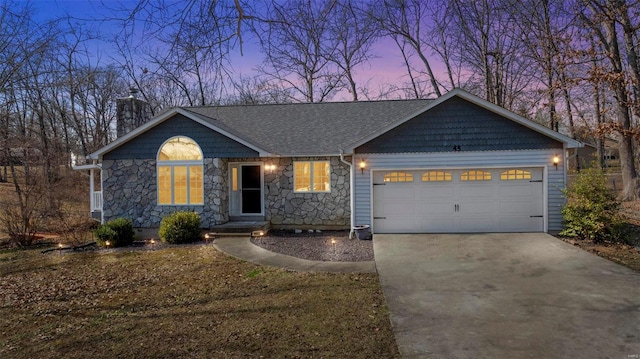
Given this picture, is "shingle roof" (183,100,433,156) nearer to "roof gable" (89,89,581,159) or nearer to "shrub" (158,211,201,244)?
"roof gable" (89,89,581,159)

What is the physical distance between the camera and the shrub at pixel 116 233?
10945 mm

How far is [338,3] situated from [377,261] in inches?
220

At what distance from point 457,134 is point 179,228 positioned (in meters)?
8.52

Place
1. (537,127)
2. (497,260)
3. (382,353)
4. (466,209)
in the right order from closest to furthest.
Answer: (382,353) → (497,260) → (537,127) → (466,209)

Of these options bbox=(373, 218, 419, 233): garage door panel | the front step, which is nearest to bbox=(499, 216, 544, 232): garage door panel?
bbox=(373, 218, 419, 233): garage door panel

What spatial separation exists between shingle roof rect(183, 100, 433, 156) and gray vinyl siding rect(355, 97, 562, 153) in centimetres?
107

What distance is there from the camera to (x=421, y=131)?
432 inches

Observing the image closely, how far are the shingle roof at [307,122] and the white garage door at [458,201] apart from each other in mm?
2018

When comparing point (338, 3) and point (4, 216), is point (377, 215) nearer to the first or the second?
point (338, 3)

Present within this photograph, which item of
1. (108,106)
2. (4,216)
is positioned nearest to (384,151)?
(4,216)

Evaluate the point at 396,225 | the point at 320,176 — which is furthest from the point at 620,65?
the point at 320,176

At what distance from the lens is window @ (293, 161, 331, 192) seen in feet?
40.5

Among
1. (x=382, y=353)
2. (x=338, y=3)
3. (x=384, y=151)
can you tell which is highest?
(x=338, y=3)

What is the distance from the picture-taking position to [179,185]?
1208 cm
